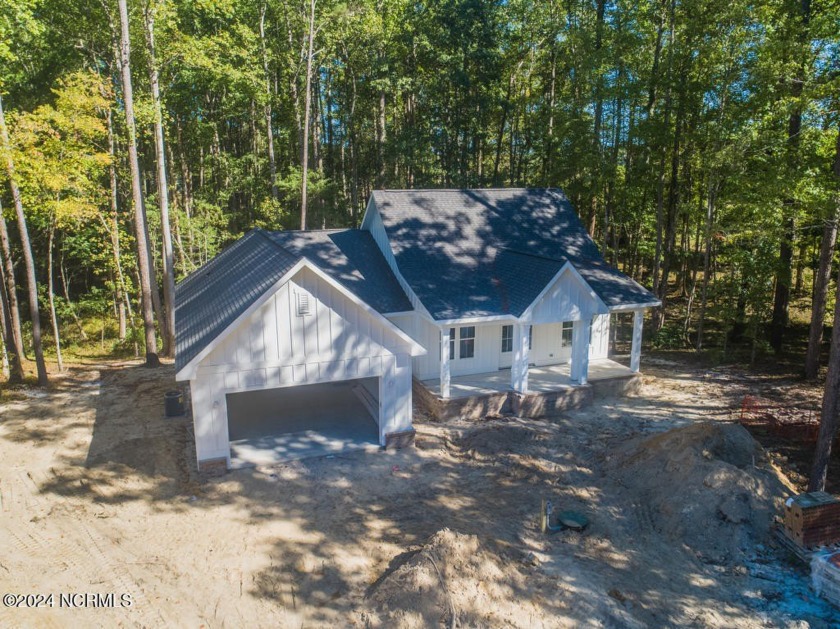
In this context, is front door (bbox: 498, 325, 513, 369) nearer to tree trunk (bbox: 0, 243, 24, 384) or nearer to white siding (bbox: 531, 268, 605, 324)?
white siding (bbox: 531, 268, 605, 324)

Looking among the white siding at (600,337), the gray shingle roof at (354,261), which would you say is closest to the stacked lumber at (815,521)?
the white siding at (600,337)

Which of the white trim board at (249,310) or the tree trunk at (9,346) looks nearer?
the white trim board at (249,310)

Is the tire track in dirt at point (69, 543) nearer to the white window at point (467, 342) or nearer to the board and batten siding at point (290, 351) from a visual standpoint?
the board and batten siding at point (290, 351)

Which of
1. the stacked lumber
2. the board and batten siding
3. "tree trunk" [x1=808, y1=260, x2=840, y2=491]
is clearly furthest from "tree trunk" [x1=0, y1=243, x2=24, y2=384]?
"tree trunk" [x1=808, y1=260, x2=840, y2=491]

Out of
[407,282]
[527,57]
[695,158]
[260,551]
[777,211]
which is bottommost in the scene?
[260,551]

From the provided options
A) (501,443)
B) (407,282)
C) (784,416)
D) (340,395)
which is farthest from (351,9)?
(784,416)

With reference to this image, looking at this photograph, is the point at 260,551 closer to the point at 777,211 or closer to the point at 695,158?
the point at 777,211
